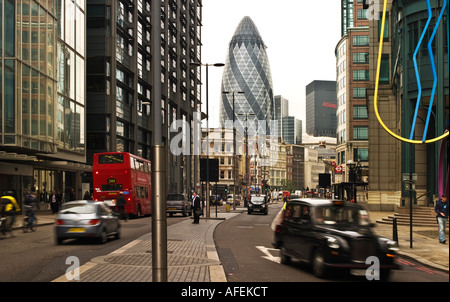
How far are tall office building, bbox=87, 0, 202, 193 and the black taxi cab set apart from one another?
3092cm

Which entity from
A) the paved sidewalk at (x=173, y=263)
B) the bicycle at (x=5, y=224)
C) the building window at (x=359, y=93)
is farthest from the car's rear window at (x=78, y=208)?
the building window at (x=359, y=93)

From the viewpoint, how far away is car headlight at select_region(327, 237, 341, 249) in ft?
32.0

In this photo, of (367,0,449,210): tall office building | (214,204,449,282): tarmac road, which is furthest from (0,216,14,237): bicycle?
(367,0,449,210): tall office building

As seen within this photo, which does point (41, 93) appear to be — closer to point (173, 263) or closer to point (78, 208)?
point (78, 208)

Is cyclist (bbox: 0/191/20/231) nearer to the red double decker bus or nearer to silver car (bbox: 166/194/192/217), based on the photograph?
the red double decker bus

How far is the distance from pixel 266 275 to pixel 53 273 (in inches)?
162

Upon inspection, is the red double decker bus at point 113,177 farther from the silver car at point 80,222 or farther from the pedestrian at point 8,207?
the silver car at point 80,222

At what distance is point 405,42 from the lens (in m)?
30.6

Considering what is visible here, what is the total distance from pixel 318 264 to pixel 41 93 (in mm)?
31425

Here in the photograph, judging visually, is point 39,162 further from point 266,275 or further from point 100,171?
point 266,275

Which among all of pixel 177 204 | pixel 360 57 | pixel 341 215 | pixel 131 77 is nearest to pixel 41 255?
pixel 341 215

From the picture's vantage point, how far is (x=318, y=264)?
10.1m
